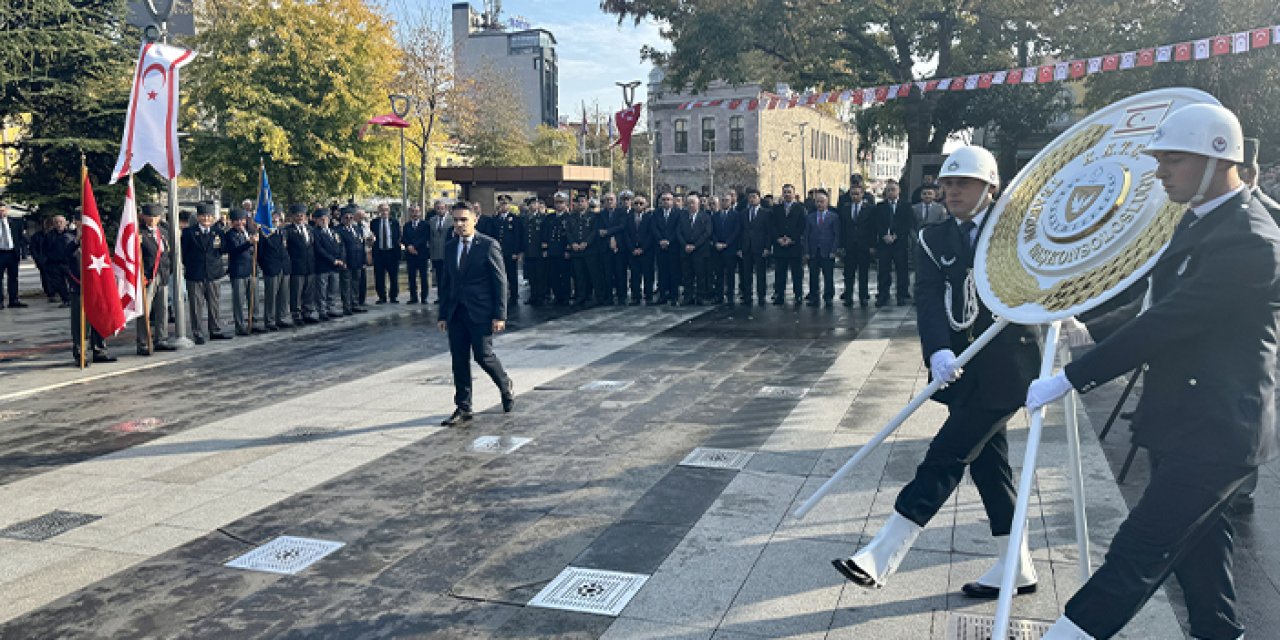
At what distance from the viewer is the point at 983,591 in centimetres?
445

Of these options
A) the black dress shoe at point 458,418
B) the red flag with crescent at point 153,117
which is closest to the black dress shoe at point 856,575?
the black dress shoe at point 458,418

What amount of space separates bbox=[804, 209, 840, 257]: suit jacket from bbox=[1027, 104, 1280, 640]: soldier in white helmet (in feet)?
44.5

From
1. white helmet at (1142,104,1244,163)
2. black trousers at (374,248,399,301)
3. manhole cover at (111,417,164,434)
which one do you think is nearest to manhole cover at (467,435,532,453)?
manhole cover at (111,417,164,434)

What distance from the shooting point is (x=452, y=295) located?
866cm

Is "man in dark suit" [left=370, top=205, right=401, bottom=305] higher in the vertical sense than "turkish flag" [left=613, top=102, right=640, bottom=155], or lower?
lower

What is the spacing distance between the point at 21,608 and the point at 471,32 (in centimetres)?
11180

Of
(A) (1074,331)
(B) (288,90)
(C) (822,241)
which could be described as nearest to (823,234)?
(C) (822,241)

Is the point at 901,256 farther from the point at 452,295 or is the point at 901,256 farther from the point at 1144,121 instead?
the point at 1144,121

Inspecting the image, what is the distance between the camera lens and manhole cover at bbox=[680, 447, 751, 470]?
22.7 ft

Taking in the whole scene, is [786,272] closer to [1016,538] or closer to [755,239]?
[755,239]

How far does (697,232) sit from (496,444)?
10.3 meters

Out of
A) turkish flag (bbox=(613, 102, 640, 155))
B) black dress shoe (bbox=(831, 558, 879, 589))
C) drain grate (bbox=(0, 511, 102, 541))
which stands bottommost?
drain grate (bbox=(0, 511, 102, 541))

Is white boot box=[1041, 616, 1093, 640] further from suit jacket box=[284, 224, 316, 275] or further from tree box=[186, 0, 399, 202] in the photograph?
tree box=[186, 0, 399, 202]

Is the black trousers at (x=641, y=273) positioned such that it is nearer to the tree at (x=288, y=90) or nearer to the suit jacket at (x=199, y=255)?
the suit jacket at (x=199, y=255)
